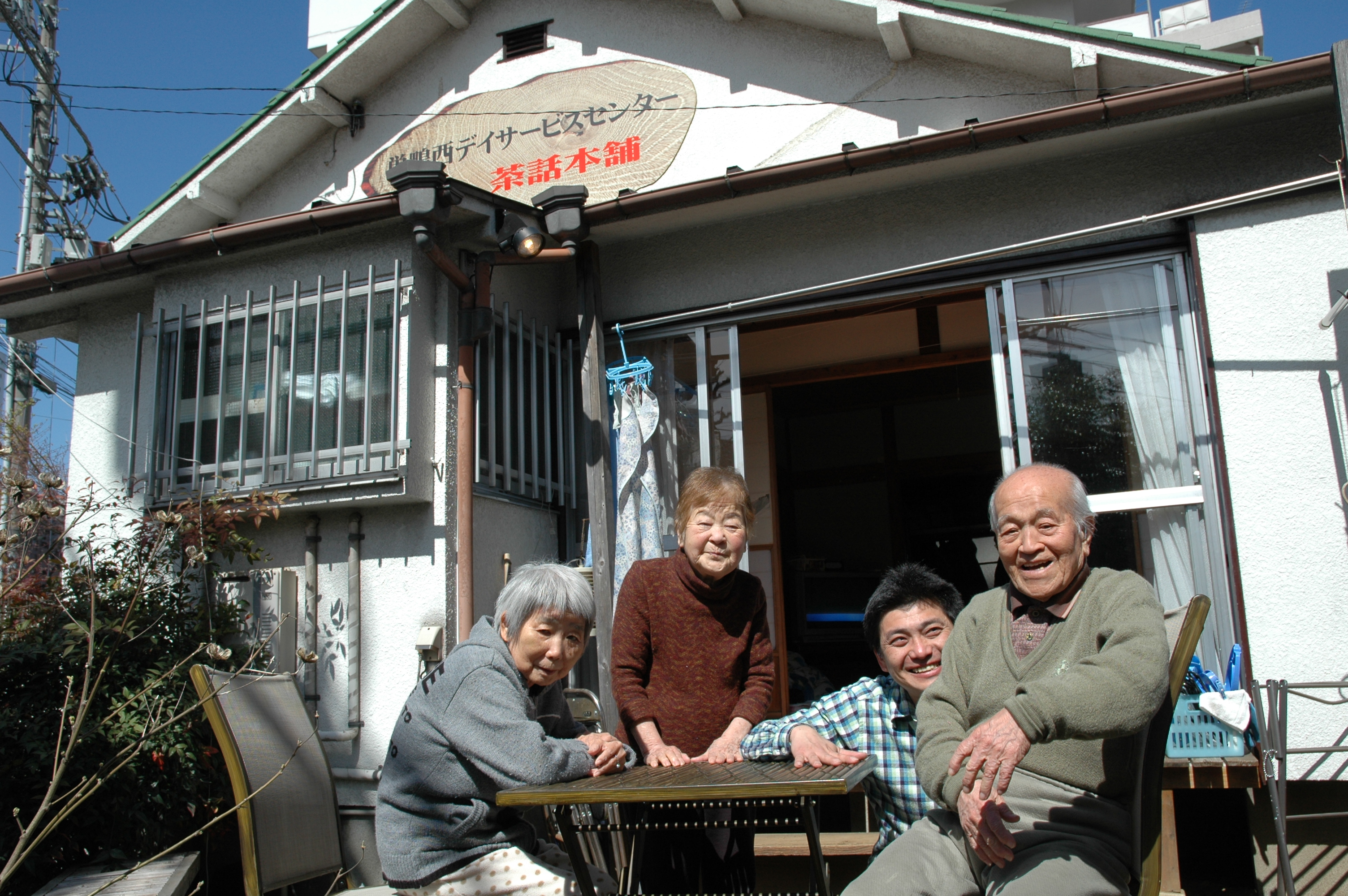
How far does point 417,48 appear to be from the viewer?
265 inches

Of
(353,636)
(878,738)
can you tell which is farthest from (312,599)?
(878,738)

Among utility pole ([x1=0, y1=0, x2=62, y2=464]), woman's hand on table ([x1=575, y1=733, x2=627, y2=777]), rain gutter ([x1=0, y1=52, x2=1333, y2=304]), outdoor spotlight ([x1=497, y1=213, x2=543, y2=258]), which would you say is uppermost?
utility pole ([x1=0, y1=0, x2=62, y2=464])

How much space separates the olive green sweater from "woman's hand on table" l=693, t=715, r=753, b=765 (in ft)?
1.98

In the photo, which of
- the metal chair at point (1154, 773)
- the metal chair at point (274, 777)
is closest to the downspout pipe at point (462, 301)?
the metal chair at point (274, 777)

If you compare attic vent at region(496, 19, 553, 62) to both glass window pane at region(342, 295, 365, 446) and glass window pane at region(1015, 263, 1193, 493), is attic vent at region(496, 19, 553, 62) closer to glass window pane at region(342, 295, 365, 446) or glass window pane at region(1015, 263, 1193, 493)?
glass window pane at region(342, 295, 365, 446)

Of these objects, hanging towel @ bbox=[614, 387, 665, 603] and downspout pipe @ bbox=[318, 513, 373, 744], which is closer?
downspout pipe @ bbox=[318, 513, 373, 744]

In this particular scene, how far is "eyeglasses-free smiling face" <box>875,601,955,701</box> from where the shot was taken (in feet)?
8.14

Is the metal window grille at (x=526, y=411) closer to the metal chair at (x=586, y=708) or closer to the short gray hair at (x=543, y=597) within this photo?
the metal chair at (x=586, y=708)

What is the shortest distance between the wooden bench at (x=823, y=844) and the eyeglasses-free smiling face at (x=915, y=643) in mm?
980

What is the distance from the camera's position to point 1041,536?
7.30 feet

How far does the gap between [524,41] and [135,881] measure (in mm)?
5393

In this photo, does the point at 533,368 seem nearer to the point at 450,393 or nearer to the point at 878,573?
the point at 450,393

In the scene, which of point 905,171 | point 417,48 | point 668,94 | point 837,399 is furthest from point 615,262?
point 837,399

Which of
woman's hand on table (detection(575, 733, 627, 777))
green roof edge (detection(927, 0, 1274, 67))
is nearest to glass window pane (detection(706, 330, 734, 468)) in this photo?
green roof edge (detection(927, 0, 1274, 67))
